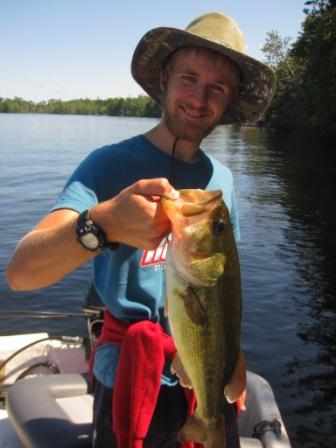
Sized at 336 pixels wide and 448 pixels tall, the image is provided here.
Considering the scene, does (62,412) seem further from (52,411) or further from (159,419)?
(159,419)

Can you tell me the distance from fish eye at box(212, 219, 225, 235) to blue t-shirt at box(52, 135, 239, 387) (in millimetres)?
588

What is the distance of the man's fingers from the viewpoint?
2021 millimetres

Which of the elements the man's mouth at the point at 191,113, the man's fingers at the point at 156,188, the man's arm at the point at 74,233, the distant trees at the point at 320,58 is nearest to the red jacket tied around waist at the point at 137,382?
the man's arm at the point at 74,233

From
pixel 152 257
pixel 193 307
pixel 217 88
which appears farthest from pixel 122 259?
pixel 217 88

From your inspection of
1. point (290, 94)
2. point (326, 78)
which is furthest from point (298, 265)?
point (290, 94)

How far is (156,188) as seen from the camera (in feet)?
6.64

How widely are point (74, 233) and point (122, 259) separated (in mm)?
463

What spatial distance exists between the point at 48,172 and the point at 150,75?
2829 centimetres

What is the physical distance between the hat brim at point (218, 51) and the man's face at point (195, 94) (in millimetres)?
88

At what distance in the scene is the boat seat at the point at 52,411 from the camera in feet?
12.7

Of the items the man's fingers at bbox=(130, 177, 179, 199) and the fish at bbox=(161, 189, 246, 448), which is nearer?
the man's fingers at bbox=(130, 177, 179, 199)

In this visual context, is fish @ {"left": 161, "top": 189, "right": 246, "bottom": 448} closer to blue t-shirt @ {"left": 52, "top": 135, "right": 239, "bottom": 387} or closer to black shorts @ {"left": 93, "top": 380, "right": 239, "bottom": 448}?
black shorts @ {"left": 93, "top": 380, "right": 239, "bottom": 448}

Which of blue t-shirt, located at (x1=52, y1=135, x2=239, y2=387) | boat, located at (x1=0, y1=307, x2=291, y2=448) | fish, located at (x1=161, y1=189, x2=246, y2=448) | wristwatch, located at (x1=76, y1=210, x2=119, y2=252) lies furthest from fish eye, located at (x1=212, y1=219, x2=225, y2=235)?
boat, located at (x1=0, y1=307, x2=291, y2=448)

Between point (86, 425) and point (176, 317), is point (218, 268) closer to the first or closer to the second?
point (176, 317)
